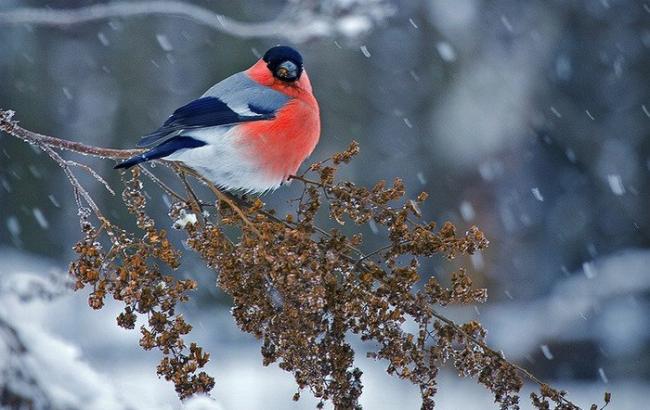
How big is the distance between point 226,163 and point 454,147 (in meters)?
7.74

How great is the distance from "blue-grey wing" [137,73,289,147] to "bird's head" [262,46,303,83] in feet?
0.27

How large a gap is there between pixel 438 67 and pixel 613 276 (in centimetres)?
295

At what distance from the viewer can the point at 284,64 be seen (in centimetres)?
268

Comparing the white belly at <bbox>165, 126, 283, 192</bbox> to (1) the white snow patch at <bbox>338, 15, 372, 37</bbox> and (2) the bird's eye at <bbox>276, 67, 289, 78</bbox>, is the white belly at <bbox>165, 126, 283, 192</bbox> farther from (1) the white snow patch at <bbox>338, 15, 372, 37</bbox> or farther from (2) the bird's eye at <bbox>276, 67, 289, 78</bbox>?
(1) the white snow patch at <bbox>338, 15, 372, 37</bbox>

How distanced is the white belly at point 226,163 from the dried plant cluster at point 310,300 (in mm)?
589

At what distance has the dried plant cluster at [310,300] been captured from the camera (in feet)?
5.20

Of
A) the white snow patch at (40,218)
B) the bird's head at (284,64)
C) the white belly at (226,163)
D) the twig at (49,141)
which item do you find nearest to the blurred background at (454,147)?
the white snow patch at (40,218)

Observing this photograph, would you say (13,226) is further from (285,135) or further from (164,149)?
(164,149)

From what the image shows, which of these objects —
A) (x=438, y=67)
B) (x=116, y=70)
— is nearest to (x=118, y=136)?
(x=116, y=70)

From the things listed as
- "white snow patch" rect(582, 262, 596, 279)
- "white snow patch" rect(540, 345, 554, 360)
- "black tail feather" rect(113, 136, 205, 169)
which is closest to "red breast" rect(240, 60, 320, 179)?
"black tail feather" rect(113, 136, 205, 169)

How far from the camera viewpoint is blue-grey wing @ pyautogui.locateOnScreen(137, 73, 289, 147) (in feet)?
7.47

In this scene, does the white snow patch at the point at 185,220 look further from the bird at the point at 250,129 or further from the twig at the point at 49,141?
the bird at the point at 250,129

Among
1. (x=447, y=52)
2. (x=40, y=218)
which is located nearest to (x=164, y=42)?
(x=40, y=218)

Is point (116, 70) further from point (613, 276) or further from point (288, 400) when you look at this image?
point (613, 276)
